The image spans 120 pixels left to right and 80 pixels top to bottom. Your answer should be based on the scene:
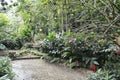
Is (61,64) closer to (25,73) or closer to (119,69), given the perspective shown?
(25,73)

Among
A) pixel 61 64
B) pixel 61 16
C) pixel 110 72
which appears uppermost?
pixel 61 16

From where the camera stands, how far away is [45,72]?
6984mm

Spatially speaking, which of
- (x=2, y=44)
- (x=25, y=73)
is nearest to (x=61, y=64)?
(x=25, y=73)

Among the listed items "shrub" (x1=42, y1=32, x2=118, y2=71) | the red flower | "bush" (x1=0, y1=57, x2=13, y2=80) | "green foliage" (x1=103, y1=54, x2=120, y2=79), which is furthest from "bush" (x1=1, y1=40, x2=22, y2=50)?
"green foliage" (x1=103, y1=54, x2=120, y2=79)

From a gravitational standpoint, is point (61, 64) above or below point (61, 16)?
below

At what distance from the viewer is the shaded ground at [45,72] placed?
6.36 m

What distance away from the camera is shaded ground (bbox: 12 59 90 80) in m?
6.36

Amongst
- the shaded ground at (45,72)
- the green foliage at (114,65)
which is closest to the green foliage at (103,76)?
the green foliage at (114,65)

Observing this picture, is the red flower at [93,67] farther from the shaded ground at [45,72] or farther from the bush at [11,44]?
the bush at [11,44]

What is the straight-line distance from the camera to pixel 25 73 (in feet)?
Result: 22.3

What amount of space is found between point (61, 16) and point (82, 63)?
360 centimetres

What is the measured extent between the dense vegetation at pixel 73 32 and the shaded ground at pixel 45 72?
16.6 inches

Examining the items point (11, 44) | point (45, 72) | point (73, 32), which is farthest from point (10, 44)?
point (45, 72)

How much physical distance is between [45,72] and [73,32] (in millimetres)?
1843
